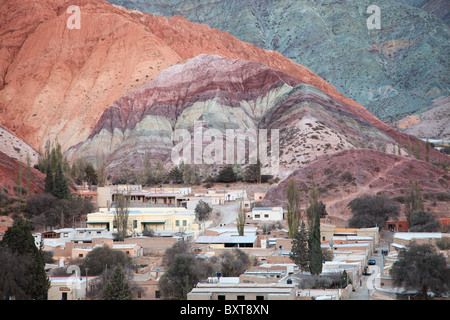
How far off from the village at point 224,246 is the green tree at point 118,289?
1.75 meters

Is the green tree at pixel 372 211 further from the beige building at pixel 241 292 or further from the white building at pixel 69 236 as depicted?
the beige building at pixel 241 292

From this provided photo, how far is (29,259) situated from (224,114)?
278 ft

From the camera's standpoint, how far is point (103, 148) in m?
118

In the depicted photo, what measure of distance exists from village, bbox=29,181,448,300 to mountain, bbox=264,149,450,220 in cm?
485

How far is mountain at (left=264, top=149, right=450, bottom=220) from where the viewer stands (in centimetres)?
6981

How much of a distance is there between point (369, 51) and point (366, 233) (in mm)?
143348

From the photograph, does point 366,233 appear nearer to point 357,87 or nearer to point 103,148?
point 103,148

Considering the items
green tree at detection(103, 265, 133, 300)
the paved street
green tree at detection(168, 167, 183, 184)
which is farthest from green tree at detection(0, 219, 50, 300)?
green tree at detection(168, 167, 183, 184)

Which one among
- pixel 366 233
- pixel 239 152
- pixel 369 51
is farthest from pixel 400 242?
pixel 369 51

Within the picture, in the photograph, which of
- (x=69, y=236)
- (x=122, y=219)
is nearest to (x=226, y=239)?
(x=122, y=219)

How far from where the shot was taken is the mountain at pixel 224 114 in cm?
10412

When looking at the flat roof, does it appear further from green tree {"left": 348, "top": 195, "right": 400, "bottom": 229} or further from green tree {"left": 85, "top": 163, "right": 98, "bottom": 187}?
green tree {"left": 85, "top": 163, "right": 98, "bottom": 187}

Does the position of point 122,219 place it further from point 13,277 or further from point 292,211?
point 13,277

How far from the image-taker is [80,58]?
494 ft
